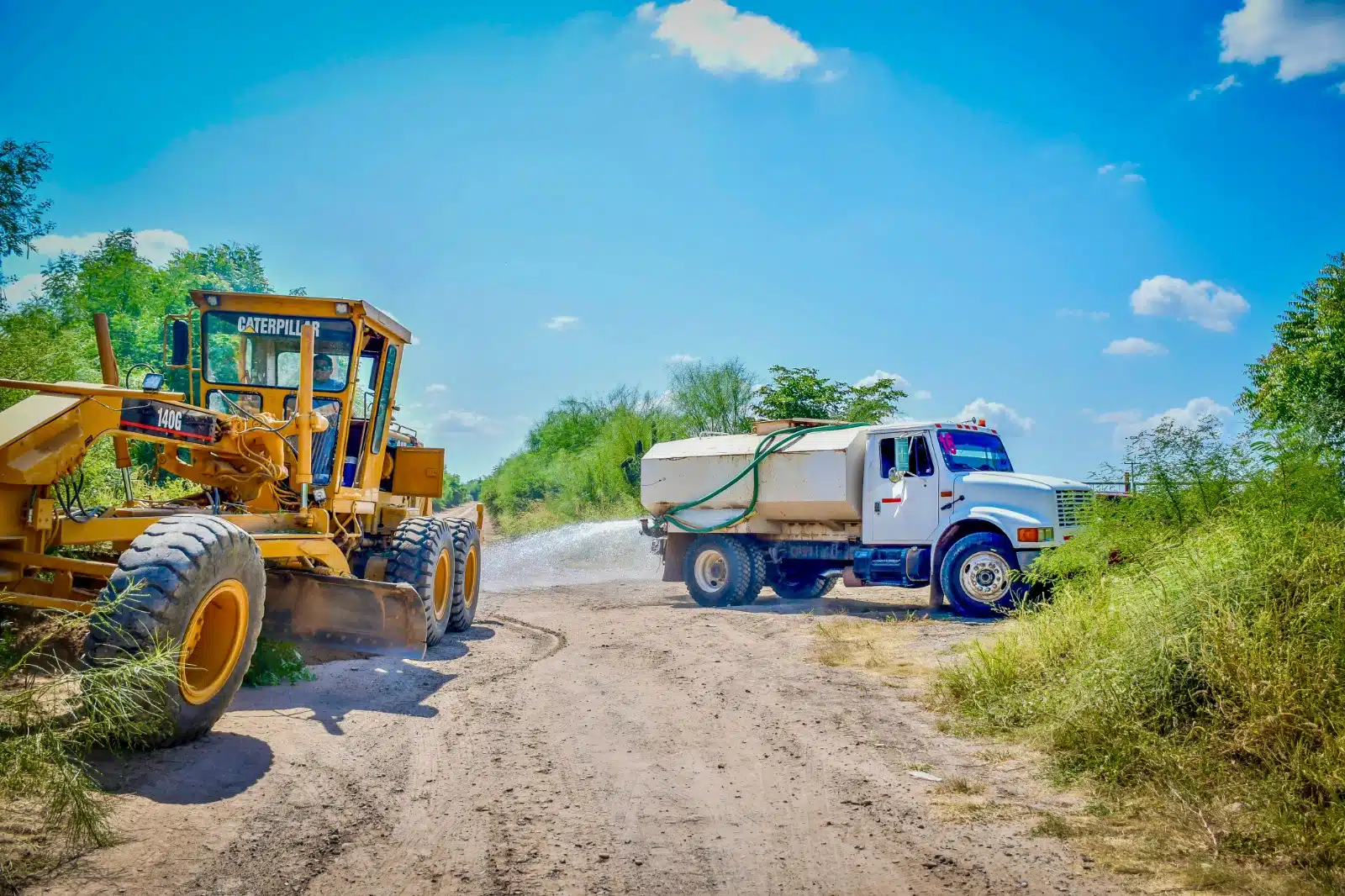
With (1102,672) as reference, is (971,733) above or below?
below

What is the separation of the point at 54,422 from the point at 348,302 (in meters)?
3.72

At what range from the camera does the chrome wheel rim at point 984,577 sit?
12.9m

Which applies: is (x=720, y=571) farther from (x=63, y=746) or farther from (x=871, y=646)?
(x=63, y=746)

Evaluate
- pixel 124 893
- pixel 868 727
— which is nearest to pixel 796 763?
pixel 868 727

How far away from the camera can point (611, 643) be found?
1093cm

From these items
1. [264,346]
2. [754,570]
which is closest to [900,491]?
[754,570]

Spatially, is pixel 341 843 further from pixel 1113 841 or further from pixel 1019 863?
pixel 1113 841

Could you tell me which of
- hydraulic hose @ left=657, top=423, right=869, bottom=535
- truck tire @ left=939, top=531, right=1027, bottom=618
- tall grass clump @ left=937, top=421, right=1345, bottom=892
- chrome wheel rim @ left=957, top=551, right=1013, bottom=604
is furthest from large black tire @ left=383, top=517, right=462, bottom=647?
chrome wheel rim @ left=957, top=551, right=1013, bottom=604

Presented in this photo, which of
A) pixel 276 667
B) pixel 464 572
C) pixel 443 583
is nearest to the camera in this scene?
pixel 276 667

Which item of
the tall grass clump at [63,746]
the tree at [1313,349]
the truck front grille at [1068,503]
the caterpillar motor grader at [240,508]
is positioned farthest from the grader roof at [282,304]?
the tree at [1313,349]

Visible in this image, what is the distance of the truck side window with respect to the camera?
14.0 metres

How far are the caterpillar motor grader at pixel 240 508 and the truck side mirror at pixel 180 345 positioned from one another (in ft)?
0.05

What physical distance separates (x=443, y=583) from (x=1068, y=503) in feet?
26.8

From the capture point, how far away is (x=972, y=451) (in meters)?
14.4
